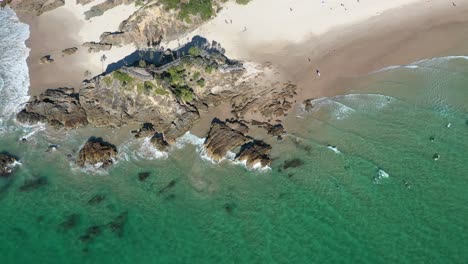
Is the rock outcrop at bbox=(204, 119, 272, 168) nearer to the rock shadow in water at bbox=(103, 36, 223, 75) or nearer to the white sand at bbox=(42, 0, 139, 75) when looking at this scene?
the rock shadow in water at bbox=(103, 36, 223, 75)

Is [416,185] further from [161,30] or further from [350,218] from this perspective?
[161,30]

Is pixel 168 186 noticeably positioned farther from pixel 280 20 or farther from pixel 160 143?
pixel 280 20

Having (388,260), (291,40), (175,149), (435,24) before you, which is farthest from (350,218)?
(435,24)

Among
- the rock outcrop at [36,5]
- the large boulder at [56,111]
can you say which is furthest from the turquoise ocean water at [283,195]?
the rock outcrop at [36,5]

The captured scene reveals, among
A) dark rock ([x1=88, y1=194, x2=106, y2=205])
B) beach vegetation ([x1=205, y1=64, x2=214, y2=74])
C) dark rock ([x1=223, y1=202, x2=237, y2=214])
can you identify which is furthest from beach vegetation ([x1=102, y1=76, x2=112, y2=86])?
dark rock ([x1=223, y1=202, x2=237, y2=214])

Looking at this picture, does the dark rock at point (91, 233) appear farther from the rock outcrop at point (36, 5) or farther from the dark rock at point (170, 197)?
the rock outcrop at point (36, 5)

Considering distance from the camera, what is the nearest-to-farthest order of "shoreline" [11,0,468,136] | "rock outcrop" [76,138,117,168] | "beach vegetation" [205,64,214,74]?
1. "rock outcrop" [76,138,117,168]
2. "beach vegetation" [205,64,214,74]
3. "shoreline" [11,0,468,136]
